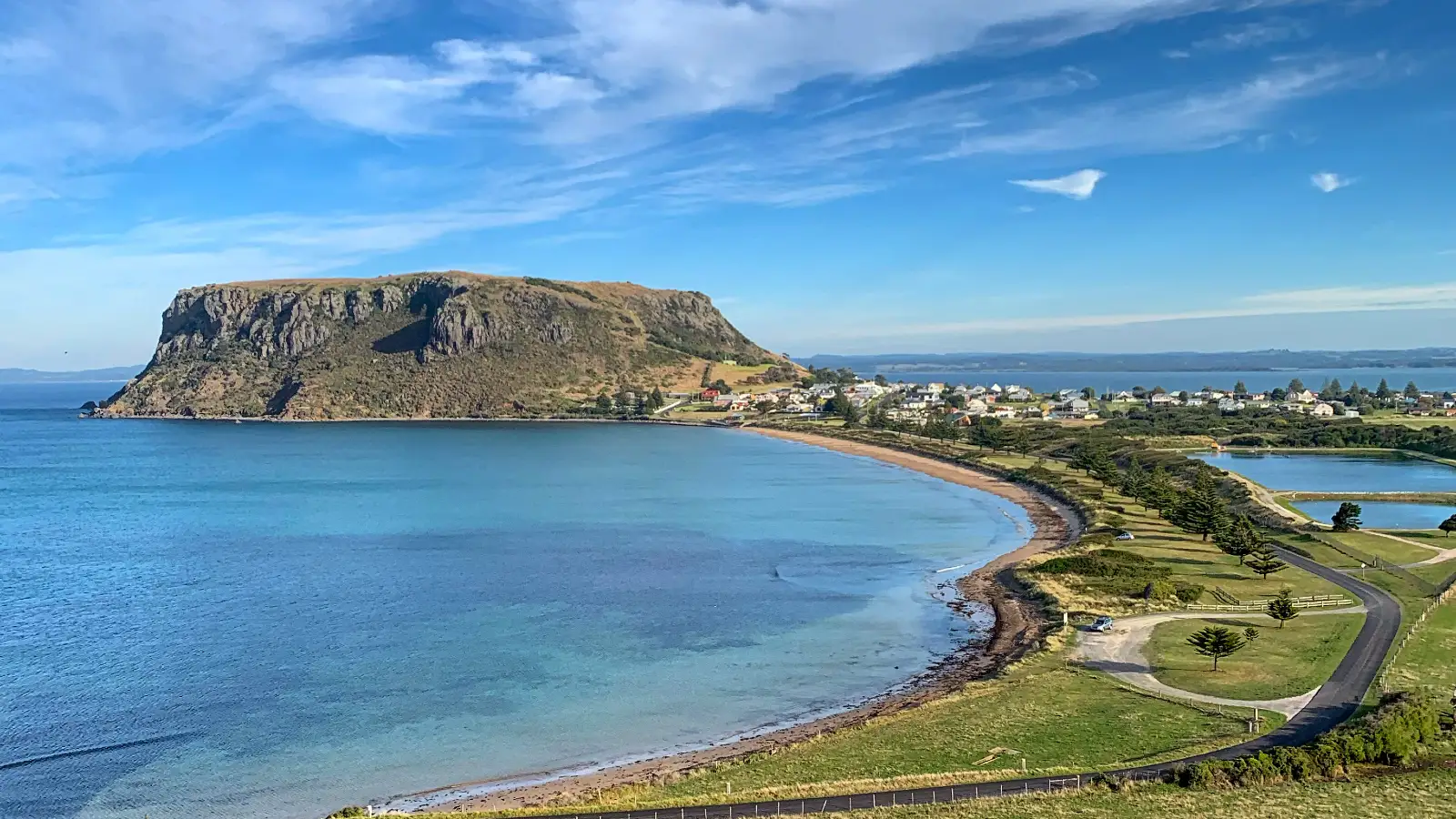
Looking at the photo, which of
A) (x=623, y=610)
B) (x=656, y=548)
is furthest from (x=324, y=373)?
(x=623, y=610)

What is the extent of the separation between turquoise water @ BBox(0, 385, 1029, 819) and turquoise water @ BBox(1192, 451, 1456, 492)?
87.2ft

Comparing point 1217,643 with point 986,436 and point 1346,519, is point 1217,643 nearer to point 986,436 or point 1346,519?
point 1346,519

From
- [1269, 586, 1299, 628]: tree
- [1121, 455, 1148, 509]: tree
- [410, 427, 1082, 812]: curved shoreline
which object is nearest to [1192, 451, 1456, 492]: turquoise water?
[1121, 455, 1148, 509]: tree

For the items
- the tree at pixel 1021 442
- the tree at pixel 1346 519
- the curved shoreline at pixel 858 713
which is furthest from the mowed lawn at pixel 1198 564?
the tree at pixel 1021 442

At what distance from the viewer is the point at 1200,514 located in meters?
54.0

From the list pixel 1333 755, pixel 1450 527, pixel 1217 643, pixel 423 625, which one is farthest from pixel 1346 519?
pixel 423 625

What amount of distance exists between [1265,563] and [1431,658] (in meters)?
13.0

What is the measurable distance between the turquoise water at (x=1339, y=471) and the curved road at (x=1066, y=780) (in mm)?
52801

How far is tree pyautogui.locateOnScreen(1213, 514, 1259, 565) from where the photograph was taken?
4484 cm

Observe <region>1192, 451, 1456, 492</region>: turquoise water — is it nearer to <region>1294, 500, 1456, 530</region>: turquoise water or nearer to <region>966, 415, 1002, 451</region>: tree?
<region>1294, 500, 1456, 530</region>: turquoise water

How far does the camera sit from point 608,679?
32.3m

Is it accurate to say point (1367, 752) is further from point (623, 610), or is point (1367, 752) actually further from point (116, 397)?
point (116, 397)

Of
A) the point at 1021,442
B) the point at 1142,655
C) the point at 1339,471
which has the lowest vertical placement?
the point at 1339,471

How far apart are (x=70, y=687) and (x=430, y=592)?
15312mm
